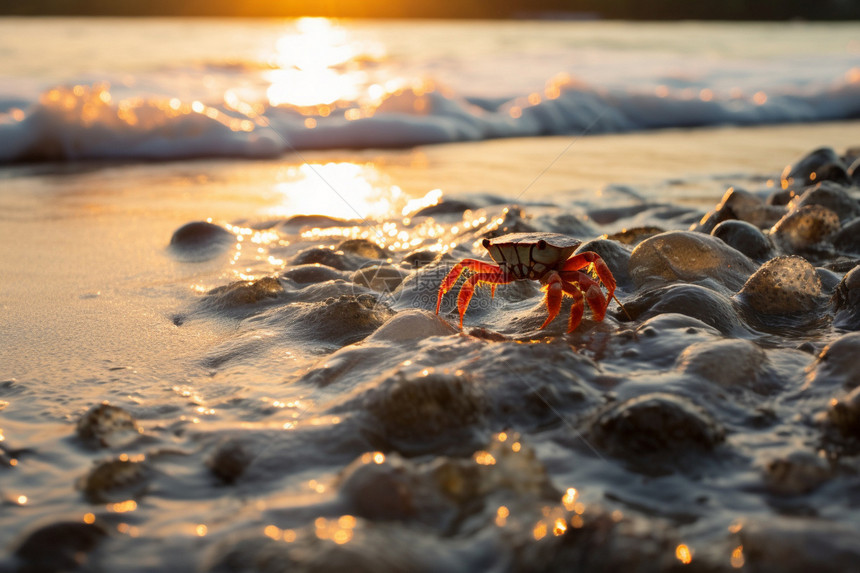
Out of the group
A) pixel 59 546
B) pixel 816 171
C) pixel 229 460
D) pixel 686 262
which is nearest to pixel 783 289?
pixel 686 262

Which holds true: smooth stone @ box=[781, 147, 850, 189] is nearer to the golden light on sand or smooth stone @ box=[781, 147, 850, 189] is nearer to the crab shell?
the golden light on sand

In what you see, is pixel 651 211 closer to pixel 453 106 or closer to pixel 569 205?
pixel 569 205

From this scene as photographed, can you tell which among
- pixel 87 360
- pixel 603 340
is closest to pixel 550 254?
pixel 603 340

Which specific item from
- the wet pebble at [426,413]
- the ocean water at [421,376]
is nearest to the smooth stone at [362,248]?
the ocean water at [421,376]

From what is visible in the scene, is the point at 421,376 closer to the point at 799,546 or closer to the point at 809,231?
the point at 799,546

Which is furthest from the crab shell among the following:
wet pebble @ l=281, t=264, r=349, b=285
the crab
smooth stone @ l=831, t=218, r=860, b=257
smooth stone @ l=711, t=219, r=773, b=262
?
smooth stone @ l=831, t=218, r=860, b=257
